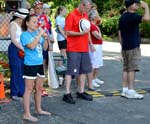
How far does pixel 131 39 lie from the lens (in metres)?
8.29

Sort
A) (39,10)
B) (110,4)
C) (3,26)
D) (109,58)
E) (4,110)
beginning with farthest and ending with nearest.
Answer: (110,4) → (109,58) → (3,26) → (39,10) → (4,110)

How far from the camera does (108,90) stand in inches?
364

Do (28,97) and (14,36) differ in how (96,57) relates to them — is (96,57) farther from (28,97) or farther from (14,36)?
(28,97)

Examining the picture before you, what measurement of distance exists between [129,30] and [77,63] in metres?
1.18

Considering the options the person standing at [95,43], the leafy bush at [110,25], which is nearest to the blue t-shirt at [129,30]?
the person standing at [95,43]

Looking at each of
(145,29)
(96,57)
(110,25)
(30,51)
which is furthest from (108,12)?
(30,51)

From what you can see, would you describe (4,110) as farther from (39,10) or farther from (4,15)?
(4,15)

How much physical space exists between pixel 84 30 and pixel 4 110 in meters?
2.00

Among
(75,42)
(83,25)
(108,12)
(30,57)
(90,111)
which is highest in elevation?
(108,12)

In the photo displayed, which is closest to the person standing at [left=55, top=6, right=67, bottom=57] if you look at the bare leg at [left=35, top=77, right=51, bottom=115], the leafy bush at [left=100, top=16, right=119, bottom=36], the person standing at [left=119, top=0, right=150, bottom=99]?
the person standing at [left=119, top=0, right=150, bottom=99]

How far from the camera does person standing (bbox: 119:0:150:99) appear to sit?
816cm

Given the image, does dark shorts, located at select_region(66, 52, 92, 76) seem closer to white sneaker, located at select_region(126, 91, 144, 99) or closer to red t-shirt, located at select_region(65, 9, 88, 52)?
red t-shirt, located at select_region(65, 9, 88, 52)

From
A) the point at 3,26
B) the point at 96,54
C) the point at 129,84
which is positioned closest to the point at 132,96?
the point at 129,84

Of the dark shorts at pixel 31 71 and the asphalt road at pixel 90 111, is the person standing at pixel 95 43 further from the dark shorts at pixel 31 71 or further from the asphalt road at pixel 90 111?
the dark shorts at pixel 31 71
